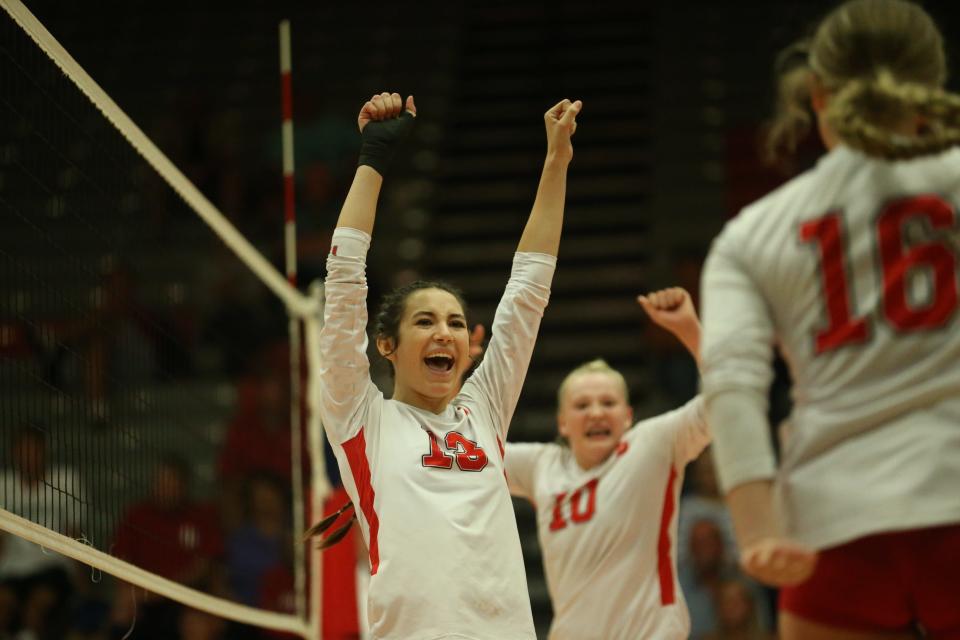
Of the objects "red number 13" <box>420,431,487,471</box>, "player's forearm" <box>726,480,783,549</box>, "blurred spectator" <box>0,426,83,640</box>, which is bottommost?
"blurred spectator" <box>0,426,83,640</box>

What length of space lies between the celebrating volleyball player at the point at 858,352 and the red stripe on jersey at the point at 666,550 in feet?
6.02

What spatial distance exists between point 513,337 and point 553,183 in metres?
0.48

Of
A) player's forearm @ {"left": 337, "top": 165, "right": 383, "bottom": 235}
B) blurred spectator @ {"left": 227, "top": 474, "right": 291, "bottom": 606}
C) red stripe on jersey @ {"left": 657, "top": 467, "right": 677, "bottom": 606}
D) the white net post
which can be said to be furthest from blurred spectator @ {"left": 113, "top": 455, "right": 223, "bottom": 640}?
player's forearm @ {"left": 337, "top": 165, "right": 383, "bottom": 235}

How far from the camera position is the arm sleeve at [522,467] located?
15.0ft

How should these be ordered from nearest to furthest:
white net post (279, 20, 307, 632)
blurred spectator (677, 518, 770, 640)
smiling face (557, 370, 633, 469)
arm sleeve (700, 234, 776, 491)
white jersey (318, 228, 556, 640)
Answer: arm sleeve (700, 234, 776, 491), white jersey (318, 228, 556, 640), smiling face (557, 370, 633, 469), white net post (279, 20, 307, 632), blurred spectator (677, 518, 770, 640)

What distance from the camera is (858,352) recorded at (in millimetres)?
2215

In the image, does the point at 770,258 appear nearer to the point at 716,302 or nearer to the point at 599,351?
the point at 716,302

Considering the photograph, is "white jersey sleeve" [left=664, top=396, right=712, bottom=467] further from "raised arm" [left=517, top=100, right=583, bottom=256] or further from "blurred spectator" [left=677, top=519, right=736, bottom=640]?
"blurred spectator" [left=677, top=519, right=736, bottom=640]

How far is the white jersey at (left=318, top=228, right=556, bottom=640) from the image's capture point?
3.21 m

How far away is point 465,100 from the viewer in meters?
12.8

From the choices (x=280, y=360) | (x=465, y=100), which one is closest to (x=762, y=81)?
(x=465, y=100)

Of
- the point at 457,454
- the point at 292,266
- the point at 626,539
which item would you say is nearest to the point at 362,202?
the point at 457,454

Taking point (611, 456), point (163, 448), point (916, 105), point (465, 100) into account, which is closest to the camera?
point (916, 105)

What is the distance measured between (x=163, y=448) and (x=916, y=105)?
7.35 m
